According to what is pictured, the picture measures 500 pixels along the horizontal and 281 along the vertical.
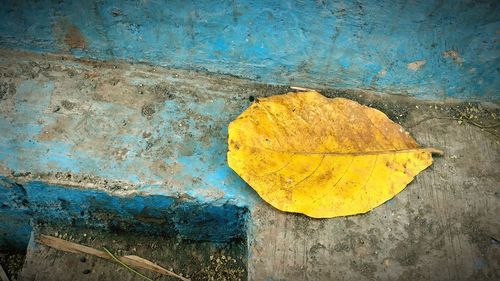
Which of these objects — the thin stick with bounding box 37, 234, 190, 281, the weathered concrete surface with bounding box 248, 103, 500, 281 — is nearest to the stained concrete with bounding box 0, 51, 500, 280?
the weathered concrete surface with bounding box 248, 103, 500, 281

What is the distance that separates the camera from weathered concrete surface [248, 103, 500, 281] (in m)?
1.37

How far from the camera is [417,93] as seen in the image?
5.59 feet

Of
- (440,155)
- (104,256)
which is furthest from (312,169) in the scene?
(104,256)

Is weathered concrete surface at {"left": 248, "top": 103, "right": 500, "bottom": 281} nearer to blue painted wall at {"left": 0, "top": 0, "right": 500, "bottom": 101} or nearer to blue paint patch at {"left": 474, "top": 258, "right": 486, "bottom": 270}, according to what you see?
blue paint patch at {"left": 474, "top": 258, "right": 486, "bottom": 270}

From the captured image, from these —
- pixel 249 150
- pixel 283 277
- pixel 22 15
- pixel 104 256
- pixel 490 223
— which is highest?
pixel 22 15

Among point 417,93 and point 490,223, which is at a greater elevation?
point 417,93

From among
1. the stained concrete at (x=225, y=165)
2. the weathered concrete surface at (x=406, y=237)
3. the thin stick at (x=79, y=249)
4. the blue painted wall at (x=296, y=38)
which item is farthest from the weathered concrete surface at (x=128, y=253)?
the blue painted wall at (x=296, y=38)

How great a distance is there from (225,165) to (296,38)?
57 cm

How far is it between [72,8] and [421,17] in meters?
1.29

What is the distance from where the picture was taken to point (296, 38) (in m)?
1.56

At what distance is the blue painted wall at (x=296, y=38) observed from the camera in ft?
4.75

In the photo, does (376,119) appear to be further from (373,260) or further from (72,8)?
(72,8)

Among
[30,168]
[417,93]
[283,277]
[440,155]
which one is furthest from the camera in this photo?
[417,93]

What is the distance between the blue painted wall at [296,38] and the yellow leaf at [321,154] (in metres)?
0.19
